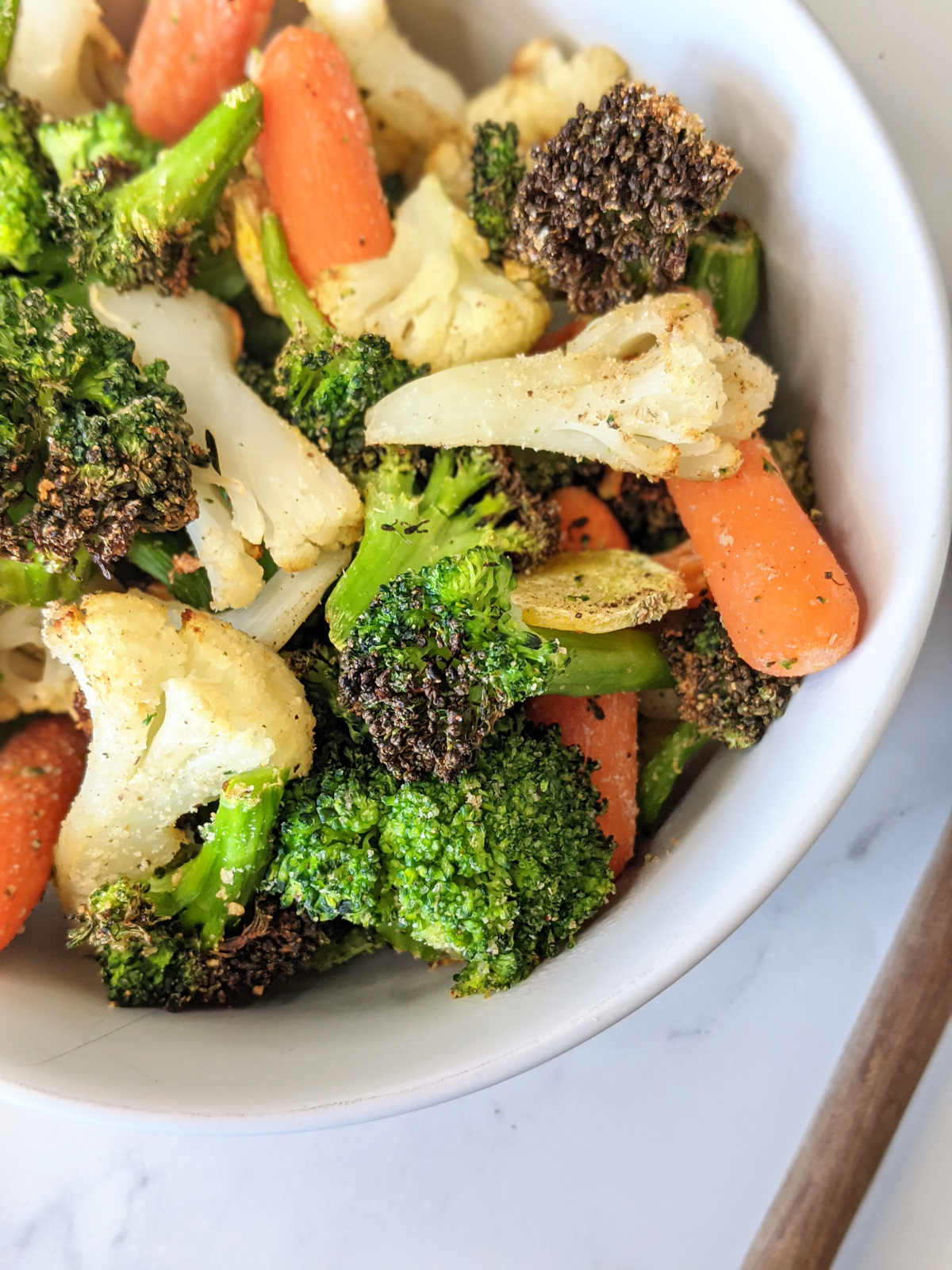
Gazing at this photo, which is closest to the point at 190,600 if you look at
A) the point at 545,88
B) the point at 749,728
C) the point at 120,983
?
the point at 120,983

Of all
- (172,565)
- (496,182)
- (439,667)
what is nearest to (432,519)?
(439,667)

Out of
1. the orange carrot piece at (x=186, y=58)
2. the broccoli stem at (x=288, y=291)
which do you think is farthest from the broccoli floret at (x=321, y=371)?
the orange carrot piece at (x=186, y=58)

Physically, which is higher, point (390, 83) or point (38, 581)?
point (390, 83)

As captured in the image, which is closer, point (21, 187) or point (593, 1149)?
point (21, 187)

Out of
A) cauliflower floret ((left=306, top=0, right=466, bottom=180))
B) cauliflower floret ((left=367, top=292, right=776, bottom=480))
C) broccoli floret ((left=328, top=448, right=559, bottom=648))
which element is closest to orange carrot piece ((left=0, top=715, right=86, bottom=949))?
broccoli floret ((left=328, top=448, right=559, bottom=648))

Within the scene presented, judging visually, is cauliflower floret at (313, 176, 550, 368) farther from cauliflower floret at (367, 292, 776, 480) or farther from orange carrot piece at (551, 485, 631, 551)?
orange carrot piece at (551, 485, 631, 551)

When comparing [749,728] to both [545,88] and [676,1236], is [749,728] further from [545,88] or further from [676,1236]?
[545,88]

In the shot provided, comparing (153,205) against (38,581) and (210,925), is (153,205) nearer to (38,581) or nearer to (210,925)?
(38,581)
